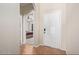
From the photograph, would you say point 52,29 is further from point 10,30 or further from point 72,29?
point 10,30

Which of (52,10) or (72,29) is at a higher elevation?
(52,10)

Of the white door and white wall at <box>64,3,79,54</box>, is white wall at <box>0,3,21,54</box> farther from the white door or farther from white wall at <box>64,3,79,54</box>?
white wall at <box>64,3,79,54</box>

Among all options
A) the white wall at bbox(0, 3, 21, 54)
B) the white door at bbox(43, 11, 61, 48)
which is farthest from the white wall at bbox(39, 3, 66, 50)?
the white wall at bbox(0, 3, 21, 54)

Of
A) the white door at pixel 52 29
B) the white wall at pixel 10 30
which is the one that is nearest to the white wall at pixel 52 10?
the white door at pixel 52 29

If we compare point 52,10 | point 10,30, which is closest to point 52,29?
point 52,10

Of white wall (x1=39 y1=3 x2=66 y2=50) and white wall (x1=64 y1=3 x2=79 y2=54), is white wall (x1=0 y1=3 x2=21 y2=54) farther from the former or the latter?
white wall (x1=64 y1=3 x2=79 y2=54)

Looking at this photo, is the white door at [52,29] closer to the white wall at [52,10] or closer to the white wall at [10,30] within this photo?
the white wall at [52,10]

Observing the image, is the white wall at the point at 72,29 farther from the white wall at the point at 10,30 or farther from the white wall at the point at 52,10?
the white wall at the point at 10,30

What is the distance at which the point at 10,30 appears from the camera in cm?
102

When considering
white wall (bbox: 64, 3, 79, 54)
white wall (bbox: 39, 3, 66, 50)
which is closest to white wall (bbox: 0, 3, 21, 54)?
white wall (bbox: 39, 3, 66, 50)

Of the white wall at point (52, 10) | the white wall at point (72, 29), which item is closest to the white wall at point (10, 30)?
the white wall at point (52, 10)

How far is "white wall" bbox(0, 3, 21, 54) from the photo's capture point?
3.34ft

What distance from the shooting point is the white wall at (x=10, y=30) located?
1018mm
